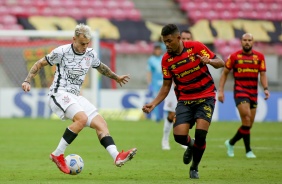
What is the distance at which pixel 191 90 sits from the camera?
33.7 ft

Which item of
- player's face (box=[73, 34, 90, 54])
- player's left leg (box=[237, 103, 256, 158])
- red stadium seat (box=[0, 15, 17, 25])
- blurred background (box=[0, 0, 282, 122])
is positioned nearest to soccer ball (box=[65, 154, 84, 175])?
player's face (box=[73, 34, 90, 54])

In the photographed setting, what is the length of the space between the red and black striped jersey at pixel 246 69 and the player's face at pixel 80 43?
4.08 meters

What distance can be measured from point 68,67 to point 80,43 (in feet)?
1.38

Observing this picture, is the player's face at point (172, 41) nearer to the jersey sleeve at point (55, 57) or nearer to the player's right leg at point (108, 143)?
the player's right leg at point (108, 143)

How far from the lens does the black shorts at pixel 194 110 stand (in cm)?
1015

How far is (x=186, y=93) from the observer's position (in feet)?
33.8

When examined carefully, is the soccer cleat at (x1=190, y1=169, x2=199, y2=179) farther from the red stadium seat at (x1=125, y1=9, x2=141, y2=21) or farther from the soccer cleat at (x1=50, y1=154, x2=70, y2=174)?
the red stadium seat at (x1=125, y1=9, x2=141, y2=21)

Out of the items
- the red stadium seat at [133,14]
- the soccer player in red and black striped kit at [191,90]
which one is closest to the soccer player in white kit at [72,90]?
the soccer player in red and black striped kit at [191,90]

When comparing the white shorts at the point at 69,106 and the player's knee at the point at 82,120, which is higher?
the white shorts at the point at 69,106

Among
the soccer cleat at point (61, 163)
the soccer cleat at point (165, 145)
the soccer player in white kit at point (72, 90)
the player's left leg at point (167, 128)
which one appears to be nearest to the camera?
the soccer cleat at point (61, 163)

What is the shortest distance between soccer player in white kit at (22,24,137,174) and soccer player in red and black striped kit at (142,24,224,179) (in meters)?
0.83

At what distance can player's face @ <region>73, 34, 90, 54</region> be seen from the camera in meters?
10.2

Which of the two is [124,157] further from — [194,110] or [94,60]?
[94,60]

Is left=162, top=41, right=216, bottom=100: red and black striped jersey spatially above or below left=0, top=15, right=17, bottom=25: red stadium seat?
above
